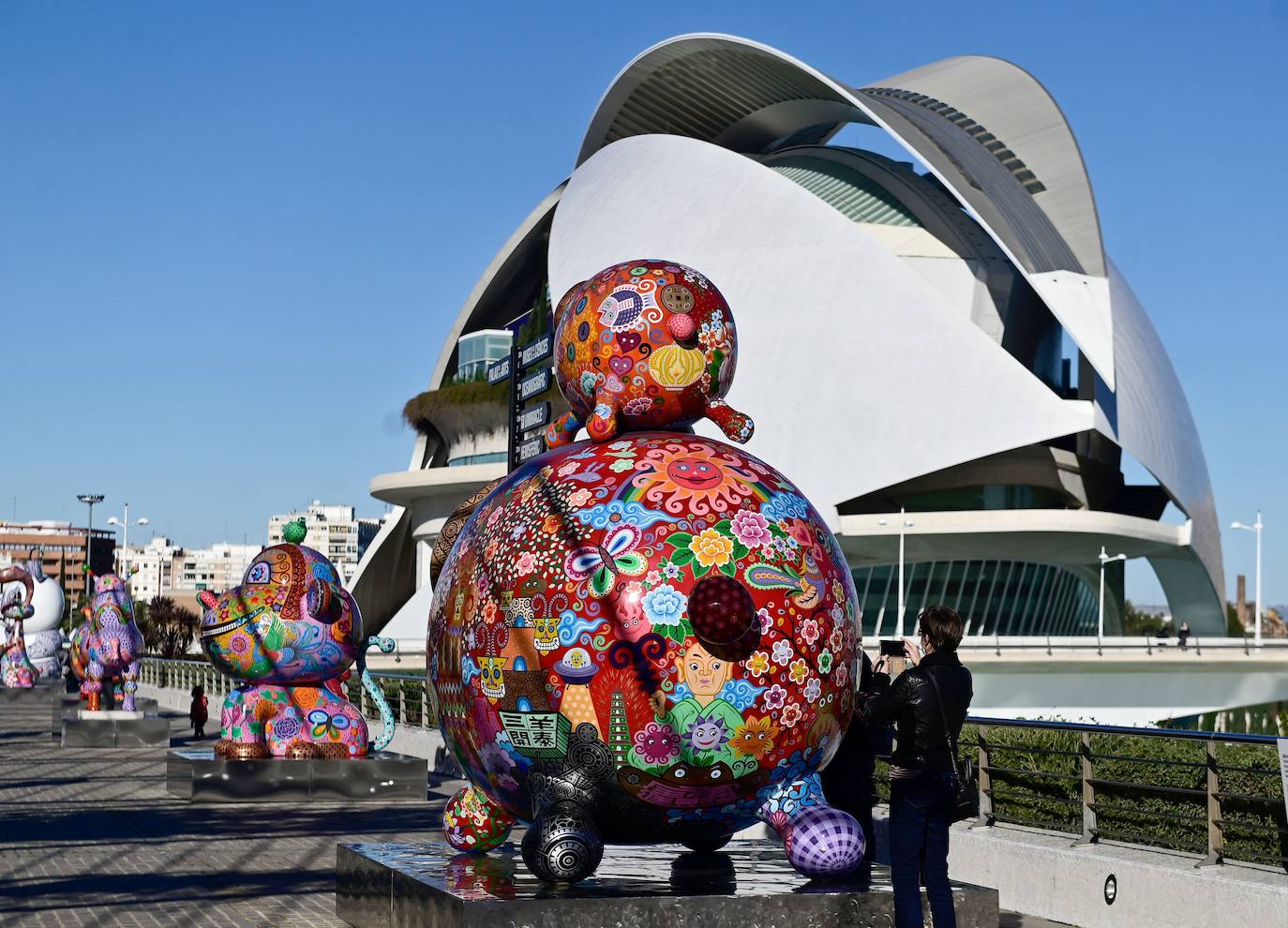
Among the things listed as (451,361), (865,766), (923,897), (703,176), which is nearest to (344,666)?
(865,766)

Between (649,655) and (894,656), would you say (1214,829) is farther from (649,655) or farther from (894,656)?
(649,655)

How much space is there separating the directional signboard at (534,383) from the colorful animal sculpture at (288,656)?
359 cm

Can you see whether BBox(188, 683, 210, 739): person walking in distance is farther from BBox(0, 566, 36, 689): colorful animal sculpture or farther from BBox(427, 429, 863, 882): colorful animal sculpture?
BBox(427, 429, 863, 882): colorful animal sculpture

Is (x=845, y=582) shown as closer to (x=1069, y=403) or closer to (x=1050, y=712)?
(x=1050, y=712)

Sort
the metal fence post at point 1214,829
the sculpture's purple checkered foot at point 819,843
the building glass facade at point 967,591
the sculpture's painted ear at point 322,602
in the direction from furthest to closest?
the building glass facade at point 967,591 → the sculpture's painted ear at point 322,602 → the metal fence post at point 1214,829 → the sculpture's purple checkered foot at point 819,843

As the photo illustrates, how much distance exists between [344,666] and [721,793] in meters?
7.74

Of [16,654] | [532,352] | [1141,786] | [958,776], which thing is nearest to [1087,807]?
[1141,786]

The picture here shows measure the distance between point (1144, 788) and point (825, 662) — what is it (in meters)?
3.56

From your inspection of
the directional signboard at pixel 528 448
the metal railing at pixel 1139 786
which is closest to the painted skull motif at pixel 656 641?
the metal railing at pixel 1139 786

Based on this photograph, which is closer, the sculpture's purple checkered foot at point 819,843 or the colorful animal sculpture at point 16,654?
the sculpture's purple checkered foot at point 819,843

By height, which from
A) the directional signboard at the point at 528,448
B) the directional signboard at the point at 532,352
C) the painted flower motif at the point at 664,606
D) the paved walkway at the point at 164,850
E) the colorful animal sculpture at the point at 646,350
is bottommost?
the paved walkway at the point at 164,850

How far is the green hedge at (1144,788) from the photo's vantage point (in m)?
7.80

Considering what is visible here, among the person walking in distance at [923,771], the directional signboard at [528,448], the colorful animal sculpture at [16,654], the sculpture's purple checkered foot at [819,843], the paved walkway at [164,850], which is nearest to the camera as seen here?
the person walking in distance at [923,771]

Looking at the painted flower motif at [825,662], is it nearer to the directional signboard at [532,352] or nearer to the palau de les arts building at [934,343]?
the directional signboard at [532,352]
